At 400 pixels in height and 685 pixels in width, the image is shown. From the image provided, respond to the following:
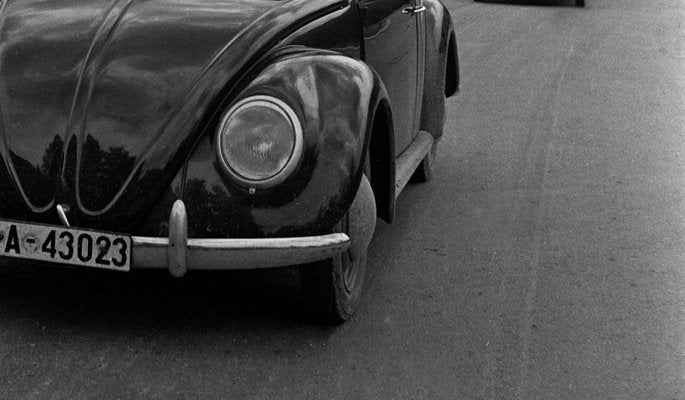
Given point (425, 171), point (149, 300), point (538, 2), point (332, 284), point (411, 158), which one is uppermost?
point (332, 284)

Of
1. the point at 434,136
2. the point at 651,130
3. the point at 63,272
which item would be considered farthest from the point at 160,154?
the point at 651,130

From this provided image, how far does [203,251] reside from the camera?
375 centimetres

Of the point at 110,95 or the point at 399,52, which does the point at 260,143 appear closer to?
the point at 110,95

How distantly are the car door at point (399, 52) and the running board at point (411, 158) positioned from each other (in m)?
0.05

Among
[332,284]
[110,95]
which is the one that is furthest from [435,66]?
[110,95]

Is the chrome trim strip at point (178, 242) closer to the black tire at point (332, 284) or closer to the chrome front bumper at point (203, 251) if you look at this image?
the chrome front bumper at point (203, 251)

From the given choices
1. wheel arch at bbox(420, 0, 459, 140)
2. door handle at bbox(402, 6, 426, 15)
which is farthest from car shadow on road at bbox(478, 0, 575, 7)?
door handle at bbox(402, 6, 426, 15)

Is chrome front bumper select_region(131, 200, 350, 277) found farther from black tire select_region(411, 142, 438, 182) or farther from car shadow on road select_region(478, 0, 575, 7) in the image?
car shadow on road select_region(478, 0, 575, 7)

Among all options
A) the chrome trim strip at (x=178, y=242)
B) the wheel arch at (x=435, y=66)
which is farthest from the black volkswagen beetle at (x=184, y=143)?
the wheel arch at (x=435, y=66)

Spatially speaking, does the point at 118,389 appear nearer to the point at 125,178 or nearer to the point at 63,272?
the point at 125,178

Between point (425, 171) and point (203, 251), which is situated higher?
point (203, 251)

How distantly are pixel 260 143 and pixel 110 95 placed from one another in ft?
1.86

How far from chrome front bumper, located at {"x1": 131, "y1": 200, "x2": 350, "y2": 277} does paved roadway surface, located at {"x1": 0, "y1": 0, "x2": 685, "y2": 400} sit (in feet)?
1.12

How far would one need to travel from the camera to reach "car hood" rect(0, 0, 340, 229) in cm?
386
